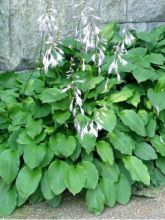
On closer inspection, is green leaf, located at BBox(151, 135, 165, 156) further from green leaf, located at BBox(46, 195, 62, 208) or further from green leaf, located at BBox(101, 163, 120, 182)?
green leaf, located at BBox(46, 195, 62, 208)

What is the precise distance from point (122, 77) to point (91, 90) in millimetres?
359

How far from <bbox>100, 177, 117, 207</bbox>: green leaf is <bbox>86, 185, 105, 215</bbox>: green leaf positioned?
41mm

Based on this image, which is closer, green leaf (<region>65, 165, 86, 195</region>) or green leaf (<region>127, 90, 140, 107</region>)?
green leaf (<region>65, 165, 86, 195</region>)

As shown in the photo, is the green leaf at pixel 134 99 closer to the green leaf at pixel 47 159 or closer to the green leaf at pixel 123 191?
the green leaf at pixel 123 191

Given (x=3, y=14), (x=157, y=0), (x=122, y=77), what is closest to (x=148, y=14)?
(x=157, y=0)

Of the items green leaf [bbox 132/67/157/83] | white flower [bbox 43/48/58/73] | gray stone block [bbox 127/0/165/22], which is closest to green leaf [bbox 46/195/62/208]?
white flower [bbox 43/48/58/73]

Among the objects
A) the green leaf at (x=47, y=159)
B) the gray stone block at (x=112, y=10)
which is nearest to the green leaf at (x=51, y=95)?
the green leaf at (x=47, y=159)

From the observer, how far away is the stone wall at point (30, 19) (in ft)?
17.2

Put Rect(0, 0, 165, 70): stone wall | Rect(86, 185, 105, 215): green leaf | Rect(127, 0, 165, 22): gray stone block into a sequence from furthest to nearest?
A: Rect(127, 0, 165, 22): gray stone block
Rect(0, 0, 165, 70): stone wall
Rect(86, 185, 105, 215): green leaf

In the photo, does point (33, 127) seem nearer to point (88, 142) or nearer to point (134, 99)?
point (88, 142)

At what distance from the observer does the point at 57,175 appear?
14.1ft

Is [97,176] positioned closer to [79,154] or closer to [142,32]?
[79,154]

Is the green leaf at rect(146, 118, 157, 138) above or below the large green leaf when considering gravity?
below

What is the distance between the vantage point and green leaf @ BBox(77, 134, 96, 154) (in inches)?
171
